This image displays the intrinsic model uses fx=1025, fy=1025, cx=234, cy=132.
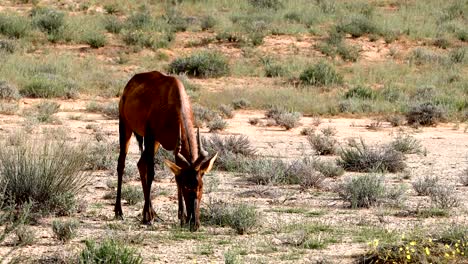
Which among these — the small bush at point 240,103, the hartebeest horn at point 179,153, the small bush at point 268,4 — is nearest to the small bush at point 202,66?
the small bush at point 240,103

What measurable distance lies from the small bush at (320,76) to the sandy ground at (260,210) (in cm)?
764

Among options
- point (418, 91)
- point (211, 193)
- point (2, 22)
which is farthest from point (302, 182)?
point (2, 22)

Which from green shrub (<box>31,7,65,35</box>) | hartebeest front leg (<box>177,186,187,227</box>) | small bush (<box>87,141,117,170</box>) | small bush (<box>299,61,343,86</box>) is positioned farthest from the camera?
green shrub (<box>31,7,65,35</box>)

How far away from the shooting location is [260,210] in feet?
43.5

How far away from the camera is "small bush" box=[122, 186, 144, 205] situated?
13.6 metres

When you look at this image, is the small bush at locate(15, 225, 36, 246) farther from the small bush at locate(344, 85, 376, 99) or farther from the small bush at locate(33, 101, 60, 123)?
the small bush at locate(344, 85, 376, 99)

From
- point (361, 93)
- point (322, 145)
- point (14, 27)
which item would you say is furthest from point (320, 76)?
point (14, 27)

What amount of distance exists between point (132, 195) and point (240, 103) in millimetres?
13113

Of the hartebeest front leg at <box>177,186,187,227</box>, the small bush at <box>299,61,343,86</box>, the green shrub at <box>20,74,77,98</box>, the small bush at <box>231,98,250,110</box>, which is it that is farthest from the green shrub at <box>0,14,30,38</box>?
the hartebeest front leg at <box>177,186,187,227</box>

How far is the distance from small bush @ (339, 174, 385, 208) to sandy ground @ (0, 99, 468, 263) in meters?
0.20

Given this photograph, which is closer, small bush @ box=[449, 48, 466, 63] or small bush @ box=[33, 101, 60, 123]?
small bush @ box=[33, 101, 60, 123]

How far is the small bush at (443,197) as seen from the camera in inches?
541

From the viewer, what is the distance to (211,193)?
1466 cm

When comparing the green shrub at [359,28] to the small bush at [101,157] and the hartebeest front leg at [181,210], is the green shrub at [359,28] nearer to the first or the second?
the small bush at [101,157]
